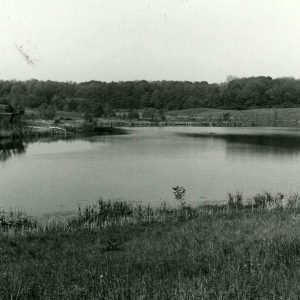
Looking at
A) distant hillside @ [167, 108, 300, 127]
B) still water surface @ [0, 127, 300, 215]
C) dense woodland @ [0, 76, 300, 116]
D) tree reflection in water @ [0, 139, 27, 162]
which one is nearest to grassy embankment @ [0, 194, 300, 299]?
still water surface @ [0, 127, 300, 215]

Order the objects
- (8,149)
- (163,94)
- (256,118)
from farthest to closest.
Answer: (163,94)
(256,118)
(8,149)

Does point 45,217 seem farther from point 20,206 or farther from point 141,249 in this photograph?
point 141,249

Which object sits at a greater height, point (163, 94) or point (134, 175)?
point (163, 94)

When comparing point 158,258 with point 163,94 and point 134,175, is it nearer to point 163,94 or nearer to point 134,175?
point 134,175

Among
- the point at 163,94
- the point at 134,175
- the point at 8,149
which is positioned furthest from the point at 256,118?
the point at 134,175

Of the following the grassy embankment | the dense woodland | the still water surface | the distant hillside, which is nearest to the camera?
the grassy embankment

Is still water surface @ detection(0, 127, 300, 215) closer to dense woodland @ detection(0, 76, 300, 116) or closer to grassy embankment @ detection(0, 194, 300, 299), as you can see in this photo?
grassy embankment @ detection(0, 194, 300, 299)
